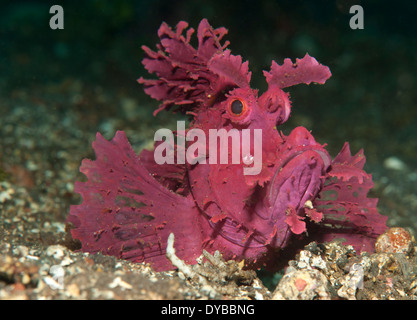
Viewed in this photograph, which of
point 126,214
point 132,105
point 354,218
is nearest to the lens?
point 126,214

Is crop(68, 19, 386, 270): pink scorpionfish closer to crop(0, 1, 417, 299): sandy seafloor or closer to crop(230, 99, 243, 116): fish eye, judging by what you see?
crop(230, 99, 243, 116): fish eye

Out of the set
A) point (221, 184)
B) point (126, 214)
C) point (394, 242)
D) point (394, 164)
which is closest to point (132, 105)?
point (394, 164)

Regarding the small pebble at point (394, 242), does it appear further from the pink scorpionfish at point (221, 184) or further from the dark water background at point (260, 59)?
the dark water background at point (260, 59)

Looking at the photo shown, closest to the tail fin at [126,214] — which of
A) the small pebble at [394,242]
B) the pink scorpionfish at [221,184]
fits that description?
the pink scorpionfish at [221,184]

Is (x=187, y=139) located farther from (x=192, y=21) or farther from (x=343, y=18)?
(x=343, y=18)

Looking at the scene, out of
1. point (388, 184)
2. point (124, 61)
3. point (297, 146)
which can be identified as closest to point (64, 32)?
point (124, 61)

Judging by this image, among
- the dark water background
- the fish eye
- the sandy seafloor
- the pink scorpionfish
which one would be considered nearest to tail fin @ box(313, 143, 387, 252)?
the pink scorpionfish

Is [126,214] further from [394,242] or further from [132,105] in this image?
[132,105]
